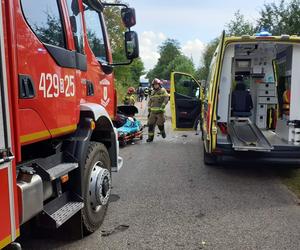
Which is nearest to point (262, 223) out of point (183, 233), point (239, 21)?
point (183, 233)

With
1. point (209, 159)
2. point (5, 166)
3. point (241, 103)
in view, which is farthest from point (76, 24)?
point (241, 103)

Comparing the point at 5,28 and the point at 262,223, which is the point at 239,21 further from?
the point at 5,28

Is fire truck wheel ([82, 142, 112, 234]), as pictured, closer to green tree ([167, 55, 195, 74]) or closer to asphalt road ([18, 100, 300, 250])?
asphalt road ([18, 100, 300, 250])

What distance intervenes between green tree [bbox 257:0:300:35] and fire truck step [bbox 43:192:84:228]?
16.2 meters

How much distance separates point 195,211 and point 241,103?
540 centimetres

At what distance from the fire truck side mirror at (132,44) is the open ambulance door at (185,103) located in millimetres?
5586

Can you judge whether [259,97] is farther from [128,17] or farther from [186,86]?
[128,17]

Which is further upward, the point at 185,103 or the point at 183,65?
the point at 183,65

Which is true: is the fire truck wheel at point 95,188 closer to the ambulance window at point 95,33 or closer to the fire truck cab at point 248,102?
the ambulance window at point 95,33

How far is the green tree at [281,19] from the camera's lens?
61.1ft

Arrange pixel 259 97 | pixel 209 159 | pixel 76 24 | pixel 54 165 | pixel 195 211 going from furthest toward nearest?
pixel 259 97 → pixel 209 159 → pixel 195 211 → pixel 76 24 → pixel 54 165

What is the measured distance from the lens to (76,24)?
14.3 ft

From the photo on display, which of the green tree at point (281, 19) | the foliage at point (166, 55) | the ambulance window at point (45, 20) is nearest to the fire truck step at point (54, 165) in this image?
the ambulance window at point (45, 20)

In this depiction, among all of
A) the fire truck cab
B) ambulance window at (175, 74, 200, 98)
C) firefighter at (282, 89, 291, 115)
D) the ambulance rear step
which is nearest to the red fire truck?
the fire truck cab
